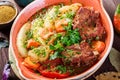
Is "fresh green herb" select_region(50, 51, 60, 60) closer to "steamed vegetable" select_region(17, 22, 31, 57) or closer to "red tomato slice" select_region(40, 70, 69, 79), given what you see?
"red tomato slice" select_region(40, 70, 69, 79)

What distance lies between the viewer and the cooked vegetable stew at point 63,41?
52.5 inches

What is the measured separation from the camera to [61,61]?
137cm

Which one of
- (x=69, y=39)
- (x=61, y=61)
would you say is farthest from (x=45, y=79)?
(x=69, y=39)

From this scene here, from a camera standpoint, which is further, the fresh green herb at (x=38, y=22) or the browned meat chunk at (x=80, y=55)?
the fresh green herb at (x=38, y=22)

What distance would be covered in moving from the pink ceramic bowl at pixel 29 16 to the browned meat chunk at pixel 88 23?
0.12ft

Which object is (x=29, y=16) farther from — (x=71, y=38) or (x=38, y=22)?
(x=71, y=38)

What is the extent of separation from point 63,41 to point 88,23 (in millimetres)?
159

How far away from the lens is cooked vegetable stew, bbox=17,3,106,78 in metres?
1.33

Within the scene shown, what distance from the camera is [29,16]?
1601 millimetres

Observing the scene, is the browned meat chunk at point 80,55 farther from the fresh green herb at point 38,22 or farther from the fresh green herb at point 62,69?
the fresh green herb at point 38,22

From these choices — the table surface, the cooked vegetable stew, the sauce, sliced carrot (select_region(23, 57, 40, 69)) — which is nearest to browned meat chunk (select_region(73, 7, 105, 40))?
the cooked vegetable stew

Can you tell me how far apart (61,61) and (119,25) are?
1.17 feet

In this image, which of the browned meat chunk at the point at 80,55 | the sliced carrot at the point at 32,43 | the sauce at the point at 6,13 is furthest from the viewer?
the sauce at the point at 6,13

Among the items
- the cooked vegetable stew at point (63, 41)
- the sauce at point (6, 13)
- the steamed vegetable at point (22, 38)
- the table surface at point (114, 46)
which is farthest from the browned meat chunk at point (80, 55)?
the sauce at point (6, 13)
